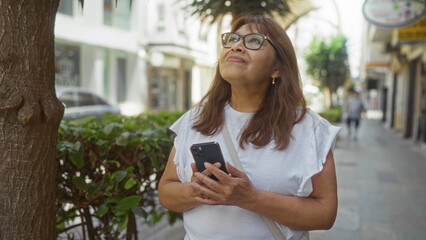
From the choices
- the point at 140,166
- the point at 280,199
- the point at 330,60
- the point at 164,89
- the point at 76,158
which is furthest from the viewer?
the point at 164,89

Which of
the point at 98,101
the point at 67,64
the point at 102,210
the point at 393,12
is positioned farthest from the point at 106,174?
the point at 67,64

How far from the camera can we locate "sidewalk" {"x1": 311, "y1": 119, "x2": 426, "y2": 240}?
489 cm

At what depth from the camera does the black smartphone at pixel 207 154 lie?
1551 mm

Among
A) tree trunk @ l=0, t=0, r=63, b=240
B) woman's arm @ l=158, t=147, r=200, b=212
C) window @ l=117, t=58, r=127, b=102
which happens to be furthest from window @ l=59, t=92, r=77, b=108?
window @ l=117, t=58, r=127, b=102

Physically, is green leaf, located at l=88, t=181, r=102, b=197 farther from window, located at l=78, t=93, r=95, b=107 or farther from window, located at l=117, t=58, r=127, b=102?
window, located at l=117, t=58, r=127, b=102

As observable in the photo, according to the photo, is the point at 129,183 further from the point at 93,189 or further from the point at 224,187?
the point at 224,187

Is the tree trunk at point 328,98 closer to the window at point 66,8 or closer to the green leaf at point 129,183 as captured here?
the window at point 66,8

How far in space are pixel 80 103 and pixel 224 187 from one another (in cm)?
1102

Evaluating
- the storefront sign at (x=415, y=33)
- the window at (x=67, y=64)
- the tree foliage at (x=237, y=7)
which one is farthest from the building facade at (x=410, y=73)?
the window at (x=67, y=64)

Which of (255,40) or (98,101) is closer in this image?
(255,40)

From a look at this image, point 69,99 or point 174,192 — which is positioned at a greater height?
point 174,192

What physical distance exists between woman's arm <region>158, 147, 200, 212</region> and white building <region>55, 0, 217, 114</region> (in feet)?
47.8

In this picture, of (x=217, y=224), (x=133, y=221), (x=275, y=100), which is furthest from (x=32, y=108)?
(x=133, y=221)

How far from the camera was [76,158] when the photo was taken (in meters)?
2.54
